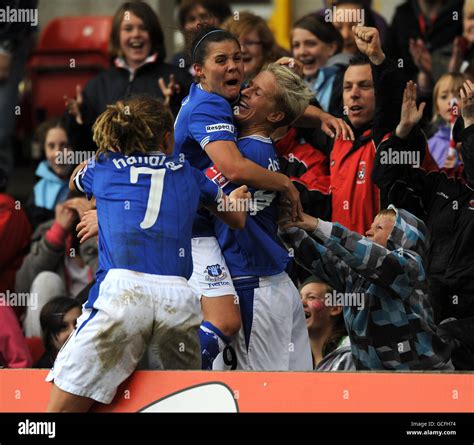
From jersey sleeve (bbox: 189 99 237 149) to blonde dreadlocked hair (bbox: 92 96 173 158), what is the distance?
348mm

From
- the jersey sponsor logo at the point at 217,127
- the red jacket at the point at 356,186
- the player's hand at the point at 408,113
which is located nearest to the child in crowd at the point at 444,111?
the red jacket at the point at 356,186

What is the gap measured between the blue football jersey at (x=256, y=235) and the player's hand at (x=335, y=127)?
581 mm

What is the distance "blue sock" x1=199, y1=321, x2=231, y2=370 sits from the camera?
20.0ft

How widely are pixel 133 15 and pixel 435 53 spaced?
2486 millimetres

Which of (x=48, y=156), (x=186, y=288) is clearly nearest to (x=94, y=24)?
(x=48, y=156)

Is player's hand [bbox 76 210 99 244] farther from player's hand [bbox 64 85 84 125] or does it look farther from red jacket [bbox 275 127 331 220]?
player's hand [bbox 64 85 84 125]

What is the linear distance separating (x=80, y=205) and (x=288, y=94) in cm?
230

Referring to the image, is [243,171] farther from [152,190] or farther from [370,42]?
[370,42]

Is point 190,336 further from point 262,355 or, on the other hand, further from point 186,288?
point 262,355

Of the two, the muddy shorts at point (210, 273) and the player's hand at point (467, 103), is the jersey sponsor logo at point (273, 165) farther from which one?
the player's hand at point (467, 103)

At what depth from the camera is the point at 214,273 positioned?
20.4 feet

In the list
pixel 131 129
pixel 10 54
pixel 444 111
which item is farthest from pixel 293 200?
pixel 10 54

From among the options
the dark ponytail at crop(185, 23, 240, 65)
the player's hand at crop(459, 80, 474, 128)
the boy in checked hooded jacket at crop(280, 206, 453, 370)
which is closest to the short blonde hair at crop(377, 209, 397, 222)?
the boy in checked hooded jacket at crop(280, 206, 453, 370)
